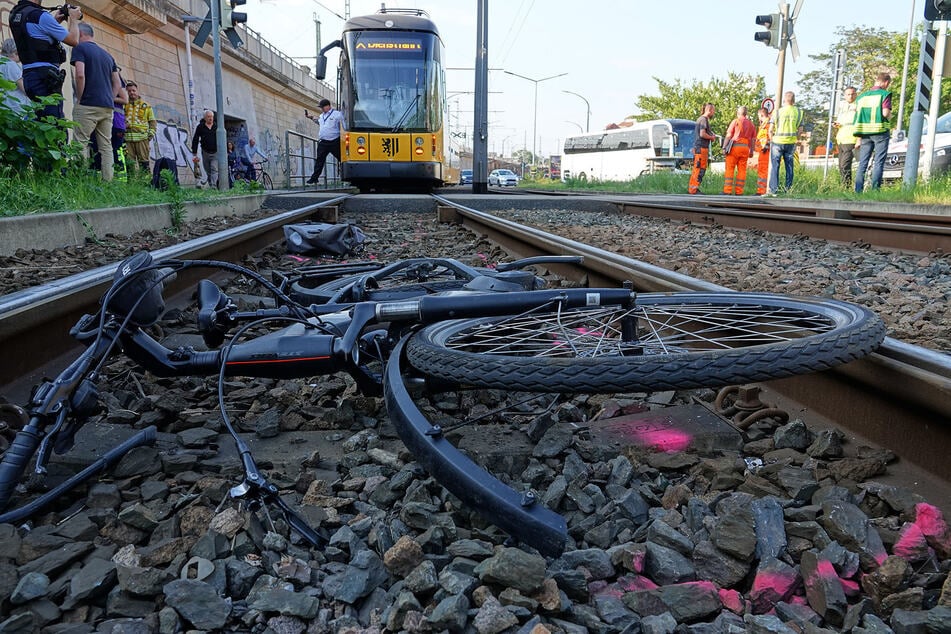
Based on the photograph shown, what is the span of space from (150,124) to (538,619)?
47.9 ft

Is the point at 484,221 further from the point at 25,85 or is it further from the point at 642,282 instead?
the point at 25,85

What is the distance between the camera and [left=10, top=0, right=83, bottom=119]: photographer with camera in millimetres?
7699

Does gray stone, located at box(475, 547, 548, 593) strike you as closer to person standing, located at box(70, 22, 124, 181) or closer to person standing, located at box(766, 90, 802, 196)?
person standing, located at box(70, 22, 124, 181)

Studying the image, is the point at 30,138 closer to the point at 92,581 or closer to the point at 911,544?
the point at 92,581

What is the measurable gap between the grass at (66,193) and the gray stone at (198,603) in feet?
17.0

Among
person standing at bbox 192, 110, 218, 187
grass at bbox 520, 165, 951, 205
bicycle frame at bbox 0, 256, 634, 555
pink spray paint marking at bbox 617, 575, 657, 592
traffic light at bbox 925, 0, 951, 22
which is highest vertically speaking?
traffic light at bbox 925, 0, 951, 22

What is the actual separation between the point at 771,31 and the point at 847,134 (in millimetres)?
5229

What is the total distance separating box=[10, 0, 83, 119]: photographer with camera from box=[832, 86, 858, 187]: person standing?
12.9m

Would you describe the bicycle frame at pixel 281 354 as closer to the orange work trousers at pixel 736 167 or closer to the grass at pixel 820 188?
the grass at pixel 820 188

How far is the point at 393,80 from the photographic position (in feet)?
51.6

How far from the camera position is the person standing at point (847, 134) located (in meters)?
13.6

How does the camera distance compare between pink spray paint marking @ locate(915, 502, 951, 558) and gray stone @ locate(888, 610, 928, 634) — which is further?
pink spray paint marking @ locate(915, 502, 951, 558)

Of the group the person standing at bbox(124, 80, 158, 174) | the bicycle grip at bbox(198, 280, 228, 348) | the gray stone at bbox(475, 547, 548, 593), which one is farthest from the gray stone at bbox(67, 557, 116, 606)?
the person standing at bbox(124, 80, 158, 174)

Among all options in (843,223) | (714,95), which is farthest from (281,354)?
(714,95)
